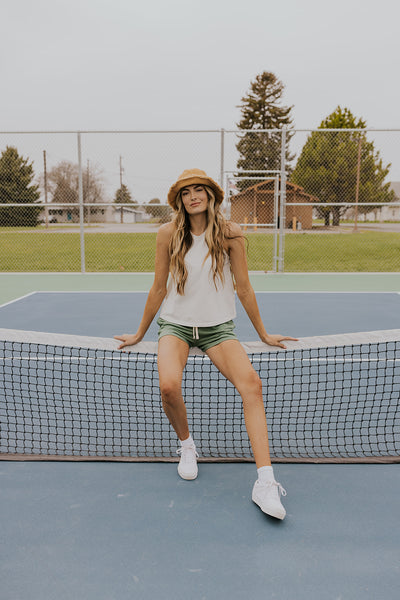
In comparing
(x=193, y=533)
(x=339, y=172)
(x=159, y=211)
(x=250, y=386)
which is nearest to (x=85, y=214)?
(x=159, y=211)

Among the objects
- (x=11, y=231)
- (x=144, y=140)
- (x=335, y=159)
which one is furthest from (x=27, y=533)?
(x=335, y=159)

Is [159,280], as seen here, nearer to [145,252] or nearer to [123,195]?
[123,195]

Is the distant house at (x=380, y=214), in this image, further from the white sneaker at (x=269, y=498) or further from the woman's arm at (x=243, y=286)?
the white sneaker at (x=269, y=498)

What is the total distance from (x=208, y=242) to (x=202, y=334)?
469 mm

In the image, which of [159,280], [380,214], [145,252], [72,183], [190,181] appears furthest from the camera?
[145,252]

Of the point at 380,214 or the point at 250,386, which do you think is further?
the point at 380,214

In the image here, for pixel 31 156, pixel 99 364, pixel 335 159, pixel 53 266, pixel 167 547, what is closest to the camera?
pixel 167 547

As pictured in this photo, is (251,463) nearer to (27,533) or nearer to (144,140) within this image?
(27,533)

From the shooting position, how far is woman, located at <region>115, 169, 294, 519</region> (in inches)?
97.5

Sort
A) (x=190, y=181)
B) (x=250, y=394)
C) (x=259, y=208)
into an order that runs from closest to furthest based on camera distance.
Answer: (x=250, y=394), (x=190, y=181), (x=259, y=208)

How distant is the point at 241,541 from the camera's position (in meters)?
1.96

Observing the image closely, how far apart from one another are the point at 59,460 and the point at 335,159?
1397 cm

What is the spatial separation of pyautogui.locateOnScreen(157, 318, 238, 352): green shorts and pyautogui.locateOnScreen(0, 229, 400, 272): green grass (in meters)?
9.75

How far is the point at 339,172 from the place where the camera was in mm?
15117
